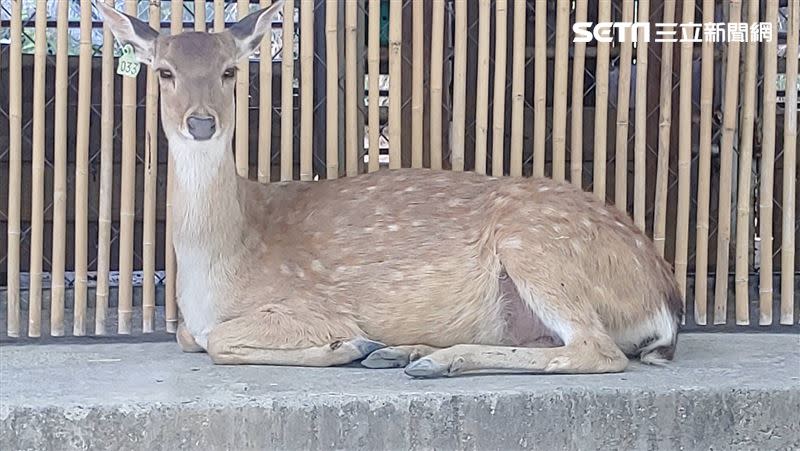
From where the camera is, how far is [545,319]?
425cm

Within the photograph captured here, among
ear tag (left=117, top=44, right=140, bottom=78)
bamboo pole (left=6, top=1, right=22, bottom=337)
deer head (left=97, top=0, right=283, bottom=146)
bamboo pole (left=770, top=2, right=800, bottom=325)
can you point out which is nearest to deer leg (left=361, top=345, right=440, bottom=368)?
deer head (left=97, top=0, right=283, bottom=146)

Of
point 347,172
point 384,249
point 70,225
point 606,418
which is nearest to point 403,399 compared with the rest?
point 606,418

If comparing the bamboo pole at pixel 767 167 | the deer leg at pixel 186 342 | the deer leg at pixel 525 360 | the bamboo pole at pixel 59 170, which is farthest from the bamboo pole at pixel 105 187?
the bamboo pole at pixel 767 167

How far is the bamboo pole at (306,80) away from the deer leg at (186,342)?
0.85m

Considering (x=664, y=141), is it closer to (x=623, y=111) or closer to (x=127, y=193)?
(x=623, y=111)

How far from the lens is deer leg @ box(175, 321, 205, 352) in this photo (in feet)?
14.9

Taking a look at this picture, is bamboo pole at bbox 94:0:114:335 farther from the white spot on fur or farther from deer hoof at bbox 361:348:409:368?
the white spot on fur

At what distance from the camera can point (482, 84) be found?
495 centimetres

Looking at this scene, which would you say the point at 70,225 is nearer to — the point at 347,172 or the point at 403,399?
the point at 347,172

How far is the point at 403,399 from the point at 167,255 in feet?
5.37

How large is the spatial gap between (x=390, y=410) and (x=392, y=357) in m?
0.57

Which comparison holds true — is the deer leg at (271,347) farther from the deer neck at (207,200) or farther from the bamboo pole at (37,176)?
the bamboo pole at (37,176)

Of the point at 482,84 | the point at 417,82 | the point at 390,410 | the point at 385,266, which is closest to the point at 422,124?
the point at 417,82

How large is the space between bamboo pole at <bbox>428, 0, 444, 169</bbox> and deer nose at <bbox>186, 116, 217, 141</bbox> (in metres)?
1.14
